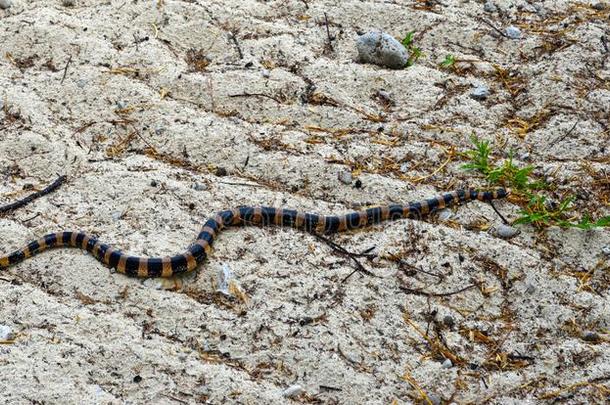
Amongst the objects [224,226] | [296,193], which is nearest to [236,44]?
[296,193]

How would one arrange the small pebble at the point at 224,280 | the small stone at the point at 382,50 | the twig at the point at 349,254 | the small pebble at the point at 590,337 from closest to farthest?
1. the small pebble at the point at 590,337
2. the small pebble at the point at 224,280
3. the twig at the point at 349,254
4. the small stone at the point at 382,50

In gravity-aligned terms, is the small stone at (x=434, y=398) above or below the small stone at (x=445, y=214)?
below

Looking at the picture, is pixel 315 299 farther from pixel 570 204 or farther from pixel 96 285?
pixel 570 204

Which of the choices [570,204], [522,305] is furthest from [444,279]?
[570,204]

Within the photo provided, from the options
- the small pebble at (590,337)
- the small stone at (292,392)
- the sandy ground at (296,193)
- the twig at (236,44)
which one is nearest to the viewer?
the small stone at (292,392)

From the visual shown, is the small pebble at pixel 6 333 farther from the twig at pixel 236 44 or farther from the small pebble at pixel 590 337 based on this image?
the small pebble at pixel 590 337

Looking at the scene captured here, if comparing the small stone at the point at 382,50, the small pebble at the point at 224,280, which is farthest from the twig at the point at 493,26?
the small pebble at the point at 224,280

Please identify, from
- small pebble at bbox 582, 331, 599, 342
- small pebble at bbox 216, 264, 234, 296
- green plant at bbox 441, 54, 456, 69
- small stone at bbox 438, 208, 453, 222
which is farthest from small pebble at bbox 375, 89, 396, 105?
small pebble at bbox 582, 331, 599, 342

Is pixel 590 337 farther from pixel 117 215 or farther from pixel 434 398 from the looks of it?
pixel 117 215
